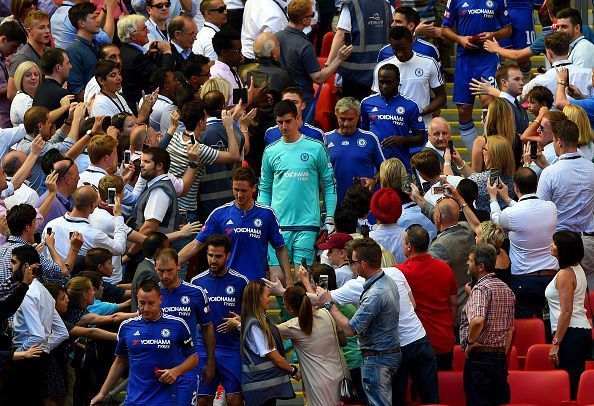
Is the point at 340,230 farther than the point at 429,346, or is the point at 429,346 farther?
the point at 340,230

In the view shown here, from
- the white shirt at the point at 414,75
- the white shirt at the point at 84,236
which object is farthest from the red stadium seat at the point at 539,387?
the white shirt at the point at 414,75

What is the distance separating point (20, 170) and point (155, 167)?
4.12 feet

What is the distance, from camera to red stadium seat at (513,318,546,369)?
556 inches

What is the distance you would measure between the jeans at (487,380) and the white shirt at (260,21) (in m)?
6.27

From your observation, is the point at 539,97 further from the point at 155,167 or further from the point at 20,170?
the point at 20,170

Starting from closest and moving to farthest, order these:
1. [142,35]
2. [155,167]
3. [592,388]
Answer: [592,388] → [155,167] → [142,35]

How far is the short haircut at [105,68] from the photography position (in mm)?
16156

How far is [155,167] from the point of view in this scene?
14.6m

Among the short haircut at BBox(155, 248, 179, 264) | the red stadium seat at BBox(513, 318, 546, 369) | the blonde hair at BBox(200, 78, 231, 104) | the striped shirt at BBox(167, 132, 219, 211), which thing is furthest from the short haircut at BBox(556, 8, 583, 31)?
the short haircut at BBox(155, 248, 179, 264)

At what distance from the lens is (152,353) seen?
12.9 metres

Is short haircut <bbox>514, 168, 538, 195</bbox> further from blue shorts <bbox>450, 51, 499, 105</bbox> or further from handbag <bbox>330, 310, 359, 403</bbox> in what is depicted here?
blue shorts <bbox>450, 51, 499, 105</bbox>

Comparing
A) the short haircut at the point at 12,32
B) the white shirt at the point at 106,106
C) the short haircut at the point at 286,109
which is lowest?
the short haircut at the point at 12,32

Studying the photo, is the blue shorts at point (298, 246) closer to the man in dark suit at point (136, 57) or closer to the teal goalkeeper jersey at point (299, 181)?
the teal goalkeeper jersey at point (299, 181)

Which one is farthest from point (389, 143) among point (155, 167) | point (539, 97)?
point (155, 167)
